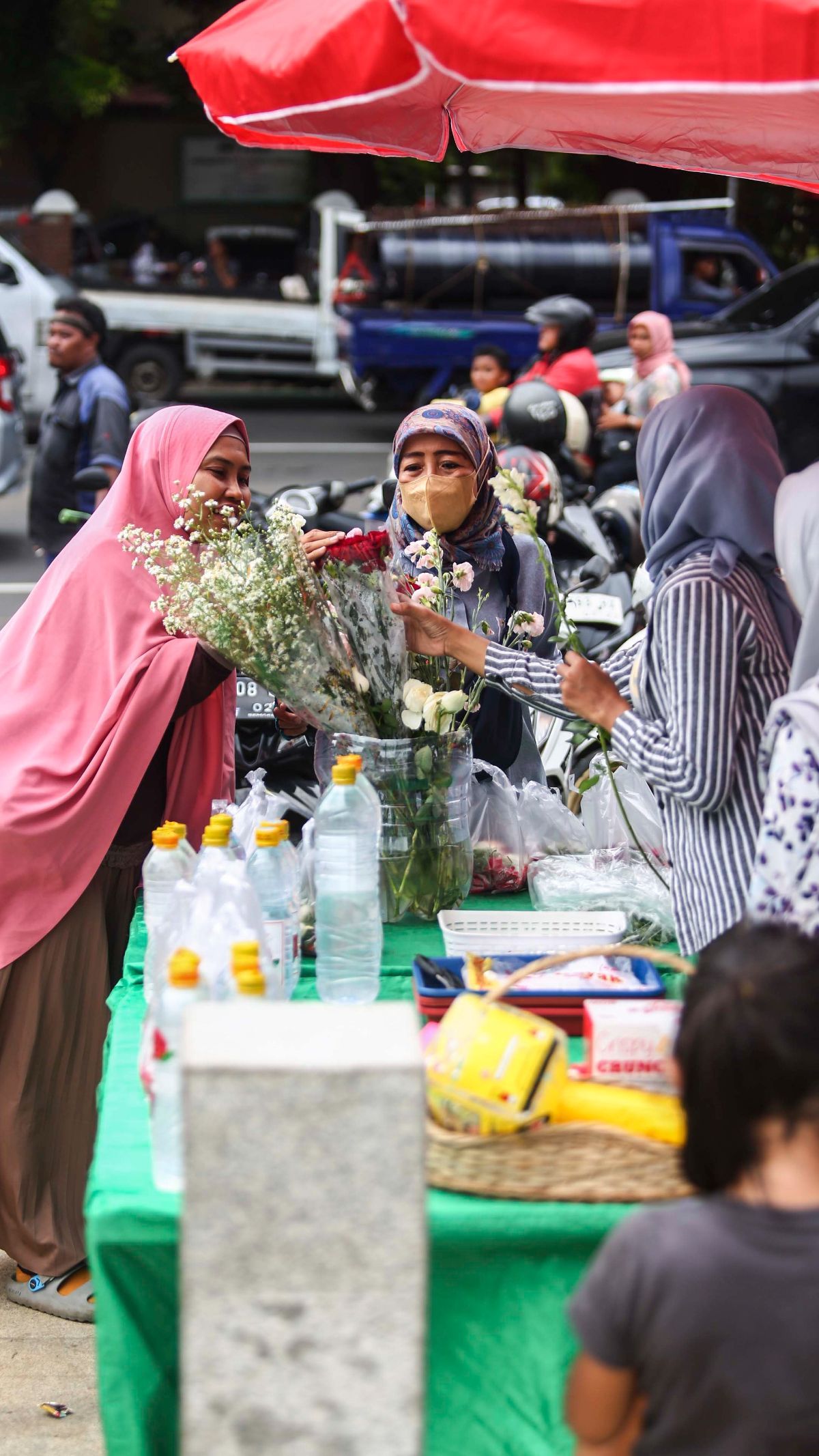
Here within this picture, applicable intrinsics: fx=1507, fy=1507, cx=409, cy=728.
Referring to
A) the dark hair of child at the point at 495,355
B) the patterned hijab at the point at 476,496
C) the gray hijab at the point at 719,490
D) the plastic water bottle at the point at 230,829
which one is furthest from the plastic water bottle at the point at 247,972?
the dark hair of child at the point at 495,355

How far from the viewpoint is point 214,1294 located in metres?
1.55

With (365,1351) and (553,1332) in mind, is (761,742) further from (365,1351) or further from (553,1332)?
(365,1351)

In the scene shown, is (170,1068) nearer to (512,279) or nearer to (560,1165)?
(560,1165)

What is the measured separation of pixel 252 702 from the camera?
14.4ft

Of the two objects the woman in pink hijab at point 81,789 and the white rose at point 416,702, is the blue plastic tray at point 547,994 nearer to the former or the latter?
the white rose at point 416,702

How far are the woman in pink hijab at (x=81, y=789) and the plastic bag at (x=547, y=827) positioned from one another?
621 mm

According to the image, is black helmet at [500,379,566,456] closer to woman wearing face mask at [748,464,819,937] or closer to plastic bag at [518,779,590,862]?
plastic bag at [518,779,590,862]

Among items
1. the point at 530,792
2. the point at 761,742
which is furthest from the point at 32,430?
the point at 761,742

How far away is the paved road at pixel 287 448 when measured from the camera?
1011 cm

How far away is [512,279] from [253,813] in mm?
12379

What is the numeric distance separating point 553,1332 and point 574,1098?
A: 0.99ft

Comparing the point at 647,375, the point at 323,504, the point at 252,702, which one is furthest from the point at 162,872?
the point at 647,375

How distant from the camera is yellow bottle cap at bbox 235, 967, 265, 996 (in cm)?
188

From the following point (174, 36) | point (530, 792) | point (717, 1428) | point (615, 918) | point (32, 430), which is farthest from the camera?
point (174, 36)
